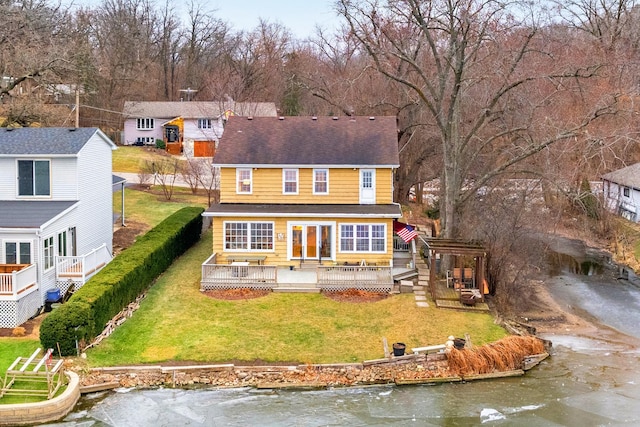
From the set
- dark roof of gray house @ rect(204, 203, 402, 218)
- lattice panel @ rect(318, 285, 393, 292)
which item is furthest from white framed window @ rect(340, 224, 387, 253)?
lattice panel @ rect(318, 285, 393, 292)

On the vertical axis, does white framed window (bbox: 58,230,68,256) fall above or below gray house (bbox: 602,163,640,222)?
below

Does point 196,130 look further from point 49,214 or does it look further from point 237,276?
point 237,276

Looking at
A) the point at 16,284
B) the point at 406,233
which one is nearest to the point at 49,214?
the point at 16,284

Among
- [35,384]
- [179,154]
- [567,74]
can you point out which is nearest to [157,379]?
[35,384]

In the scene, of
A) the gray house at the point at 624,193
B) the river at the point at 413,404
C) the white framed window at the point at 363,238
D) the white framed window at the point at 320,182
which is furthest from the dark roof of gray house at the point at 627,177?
the river at the point at 413,404

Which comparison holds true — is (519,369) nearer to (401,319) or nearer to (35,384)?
(401,319)

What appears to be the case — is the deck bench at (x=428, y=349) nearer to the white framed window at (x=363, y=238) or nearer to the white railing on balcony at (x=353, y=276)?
the white railing on balcony at (x=353, y=276)

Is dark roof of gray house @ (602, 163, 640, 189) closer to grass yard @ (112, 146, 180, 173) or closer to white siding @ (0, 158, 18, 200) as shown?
grass yard @ (112, 146, 180, 173)
